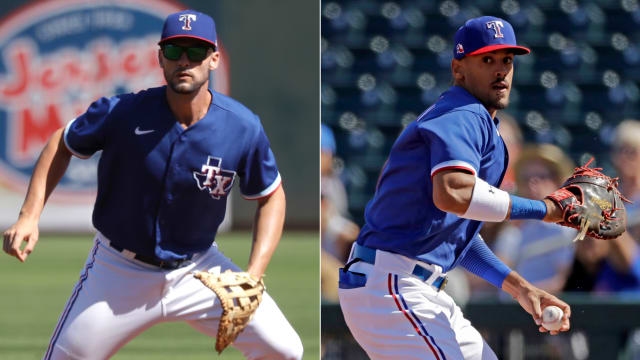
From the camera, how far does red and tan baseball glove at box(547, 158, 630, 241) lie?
3.13 metres

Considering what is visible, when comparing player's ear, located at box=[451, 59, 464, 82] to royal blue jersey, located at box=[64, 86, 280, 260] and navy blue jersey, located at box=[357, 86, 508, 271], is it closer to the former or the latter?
navy blue jersey, located at box=[357, 86, 508, 271]

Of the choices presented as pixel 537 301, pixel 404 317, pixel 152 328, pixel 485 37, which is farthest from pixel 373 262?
pixel 152 328

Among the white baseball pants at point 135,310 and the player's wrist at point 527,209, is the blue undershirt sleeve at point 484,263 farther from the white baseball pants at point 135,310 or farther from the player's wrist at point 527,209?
the white baseball pants at point 135,310

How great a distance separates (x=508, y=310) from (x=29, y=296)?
19.9 feet

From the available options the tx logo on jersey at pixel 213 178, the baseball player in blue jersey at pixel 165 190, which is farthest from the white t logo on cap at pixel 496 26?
the tx logo on jersey at pixel 213 178

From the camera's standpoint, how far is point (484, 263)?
3625mm

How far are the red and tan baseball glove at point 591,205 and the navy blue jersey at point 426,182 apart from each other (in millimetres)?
263

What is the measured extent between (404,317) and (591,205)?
2.37 ft

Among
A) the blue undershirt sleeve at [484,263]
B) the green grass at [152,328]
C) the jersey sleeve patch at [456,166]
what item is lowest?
the green grass at [152,328]

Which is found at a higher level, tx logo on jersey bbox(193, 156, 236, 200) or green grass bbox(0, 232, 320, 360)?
tx logo on jersey bbox(193, 156, 236, 200)

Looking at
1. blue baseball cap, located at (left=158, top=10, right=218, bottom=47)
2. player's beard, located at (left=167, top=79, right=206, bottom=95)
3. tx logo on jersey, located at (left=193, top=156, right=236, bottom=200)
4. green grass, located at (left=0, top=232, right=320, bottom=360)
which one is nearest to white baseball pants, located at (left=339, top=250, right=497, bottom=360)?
tx logo on jersey, located at (left=193, top=156, right=236, bottom=200)

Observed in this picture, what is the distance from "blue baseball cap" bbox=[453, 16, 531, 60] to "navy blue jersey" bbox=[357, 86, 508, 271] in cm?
15

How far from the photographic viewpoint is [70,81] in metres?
15.8

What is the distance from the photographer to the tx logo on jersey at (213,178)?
3746 millimetres
